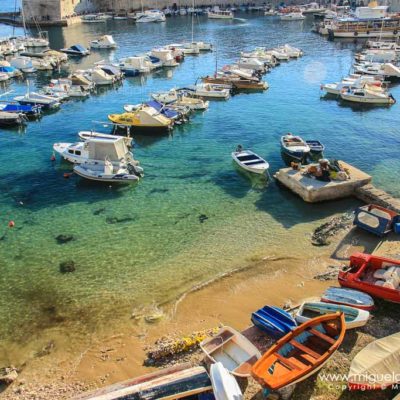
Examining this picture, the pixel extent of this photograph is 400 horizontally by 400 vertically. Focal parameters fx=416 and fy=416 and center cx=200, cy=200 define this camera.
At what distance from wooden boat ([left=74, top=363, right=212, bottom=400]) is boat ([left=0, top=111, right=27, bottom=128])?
37.8 metres

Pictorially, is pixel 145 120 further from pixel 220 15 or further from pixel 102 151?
pixel 220 15

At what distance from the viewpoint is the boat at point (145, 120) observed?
43.4 meters

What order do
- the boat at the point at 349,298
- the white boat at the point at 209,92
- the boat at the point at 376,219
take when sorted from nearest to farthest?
1. the boat at the point at 349,298
2. the boat at the point at 376,219
3. the white boat at the point at 209,92

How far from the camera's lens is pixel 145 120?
4347cm

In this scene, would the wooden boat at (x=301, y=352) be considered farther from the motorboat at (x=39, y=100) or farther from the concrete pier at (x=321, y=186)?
the motorboat at (x=39, y=100)

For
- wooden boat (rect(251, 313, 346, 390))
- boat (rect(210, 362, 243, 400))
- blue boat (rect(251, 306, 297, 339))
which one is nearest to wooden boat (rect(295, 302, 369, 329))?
blue boat (rect(251, 306, 297, 339))

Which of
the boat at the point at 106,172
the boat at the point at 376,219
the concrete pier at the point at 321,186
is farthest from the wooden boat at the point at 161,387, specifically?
the boat at the point at 106,172

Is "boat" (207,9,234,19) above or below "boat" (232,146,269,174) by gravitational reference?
above

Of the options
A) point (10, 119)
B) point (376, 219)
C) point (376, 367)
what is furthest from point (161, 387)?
point (10, 119)

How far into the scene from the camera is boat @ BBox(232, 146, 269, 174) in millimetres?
34016

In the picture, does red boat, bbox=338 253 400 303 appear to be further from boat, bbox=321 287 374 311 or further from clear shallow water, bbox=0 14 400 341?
clear shallow water, bbox=0 14 400 341

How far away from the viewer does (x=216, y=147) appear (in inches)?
1614

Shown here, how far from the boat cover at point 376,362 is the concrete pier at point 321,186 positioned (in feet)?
47.8

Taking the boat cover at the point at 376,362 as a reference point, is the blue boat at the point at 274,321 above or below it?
below
